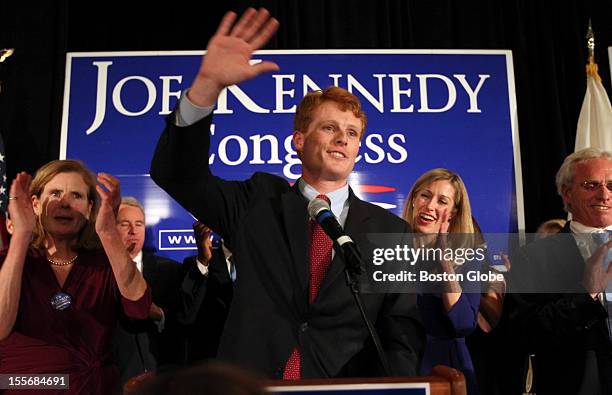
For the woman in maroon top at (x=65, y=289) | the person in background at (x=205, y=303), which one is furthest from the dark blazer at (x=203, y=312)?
the woman in maroon top at (x=65, y=289)

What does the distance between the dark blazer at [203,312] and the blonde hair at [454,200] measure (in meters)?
0.88

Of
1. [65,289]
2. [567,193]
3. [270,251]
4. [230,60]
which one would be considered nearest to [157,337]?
[65,289]

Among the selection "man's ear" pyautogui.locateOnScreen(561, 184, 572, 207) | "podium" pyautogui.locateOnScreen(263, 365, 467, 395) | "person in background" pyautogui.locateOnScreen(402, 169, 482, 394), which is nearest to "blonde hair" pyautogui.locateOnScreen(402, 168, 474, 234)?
"person in background" pyautogui.locateOnScreen(402, 169, 482, 394)

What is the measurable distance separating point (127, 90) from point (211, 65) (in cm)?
174

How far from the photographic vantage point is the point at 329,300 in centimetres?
229

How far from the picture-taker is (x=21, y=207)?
94.3 inches

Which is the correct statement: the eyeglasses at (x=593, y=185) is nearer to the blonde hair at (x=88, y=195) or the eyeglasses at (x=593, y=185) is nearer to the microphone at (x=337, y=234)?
the microphone at (x=337, y=234)

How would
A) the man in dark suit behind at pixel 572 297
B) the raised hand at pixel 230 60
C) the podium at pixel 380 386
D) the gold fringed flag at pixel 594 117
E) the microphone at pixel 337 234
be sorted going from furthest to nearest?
the gold fringed flag at pixel 594 117 → the man in dark suit behind at pixel 572 297 → the raised hand at pixel 230 60 → the microphone at pixel 337 234 → the podium at pixel 380 386

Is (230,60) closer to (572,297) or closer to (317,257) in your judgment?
(317,257)

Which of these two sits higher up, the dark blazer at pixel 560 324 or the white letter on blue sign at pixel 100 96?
the white letter on blue sign at pixel 100 96

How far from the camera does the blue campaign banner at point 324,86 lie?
3.68 meters

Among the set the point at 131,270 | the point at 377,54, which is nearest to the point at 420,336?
the point at 131,270

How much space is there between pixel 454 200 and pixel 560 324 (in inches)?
34.1

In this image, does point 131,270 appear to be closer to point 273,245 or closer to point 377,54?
point 273,245
